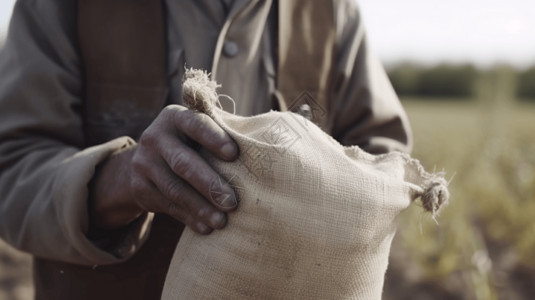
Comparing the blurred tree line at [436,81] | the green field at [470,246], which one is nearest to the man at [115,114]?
the green field at [470,246]

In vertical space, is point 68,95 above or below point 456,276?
above

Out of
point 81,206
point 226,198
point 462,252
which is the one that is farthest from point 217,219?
point 462,252

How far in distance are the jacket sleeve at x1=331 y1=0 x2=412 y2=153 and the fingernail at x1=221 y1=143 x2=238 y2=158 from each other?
647 millimetres

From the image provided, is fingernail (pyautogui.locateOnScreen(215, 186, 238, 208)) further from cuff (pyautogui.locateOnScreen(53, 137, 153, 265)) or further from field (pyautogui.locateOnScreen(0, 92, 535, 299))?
field (pyautogui.locateOnScreen(0, 92, 535, 299))

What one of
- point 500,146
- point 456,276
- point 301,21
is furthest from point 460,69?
point 301,21

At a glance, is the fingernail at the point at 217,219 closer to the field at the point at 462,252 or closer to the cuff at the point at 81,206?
the cuff at the point at 81,206

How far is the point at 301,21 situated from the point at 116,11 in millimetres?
508

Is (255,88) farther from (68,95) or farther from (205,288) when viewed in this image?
(205,288)

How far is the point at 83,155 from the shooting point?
1.14 m

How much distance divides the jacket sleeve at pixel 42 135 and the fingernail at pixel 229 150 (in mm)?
345

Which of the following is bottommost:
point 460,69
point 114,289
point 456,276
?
point 460,69

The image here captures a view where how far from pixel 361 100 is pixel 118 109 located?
71 cm

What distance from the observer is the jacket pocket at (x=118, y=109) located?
4.35ft

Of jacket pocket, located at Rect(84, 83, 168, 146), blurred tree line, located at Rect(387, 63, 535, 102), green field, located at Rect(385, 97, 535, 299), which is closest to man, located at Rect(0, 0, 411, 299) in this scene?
jacket pocket, located at Rect(84, 83, 168, 146)
